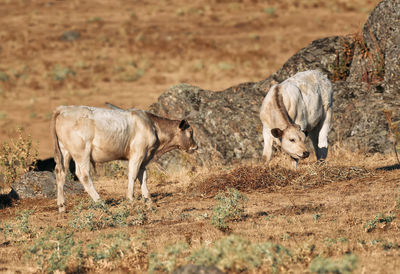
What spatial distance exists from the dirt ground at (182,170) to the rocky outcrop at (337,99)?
27.0 inches

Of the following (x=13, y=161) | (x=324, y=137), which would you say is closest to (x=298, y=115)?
(x=324, y=137)

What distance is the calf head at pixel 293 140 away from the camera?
42.3 feet

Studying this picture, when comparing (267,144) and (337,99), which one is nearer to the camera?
(267,144)

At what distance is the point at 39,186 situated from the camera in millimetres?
14648

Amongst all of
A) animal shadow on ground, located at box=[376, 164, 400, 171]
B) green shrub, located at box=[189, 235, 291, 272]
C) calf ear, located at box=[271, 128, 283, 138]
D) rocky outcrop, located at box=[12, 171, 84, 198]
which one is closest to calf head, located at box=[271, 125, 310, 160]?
calf ear, located at box=[271, 128, 283, 138]

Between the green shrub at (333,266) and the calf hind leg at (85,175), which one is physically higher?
the green shrub at (333,266)

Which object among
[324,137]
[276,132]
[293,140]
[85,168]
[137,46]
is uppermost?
[276,132]

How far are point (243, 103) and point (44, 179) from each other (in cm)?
596

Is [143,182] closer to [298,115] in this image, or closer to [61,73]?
[298,115]

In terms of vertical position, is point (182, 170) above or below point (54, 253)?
below

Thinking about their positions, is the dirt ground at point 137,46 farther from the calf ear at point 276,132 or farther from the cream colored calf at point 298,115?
the calf ear at point 276,132

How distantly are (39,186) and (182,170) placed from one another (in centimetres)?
356

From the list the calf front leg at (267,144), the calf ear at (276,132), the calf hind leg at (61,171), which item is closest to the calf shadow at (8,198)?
the calf hind leg at (61,171)

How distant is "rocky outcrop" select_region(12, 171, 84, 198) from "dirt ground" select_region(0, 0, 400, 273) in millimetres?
316
